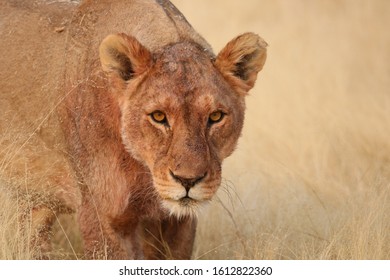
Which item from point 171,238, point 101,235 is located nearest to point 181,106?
point 101,235

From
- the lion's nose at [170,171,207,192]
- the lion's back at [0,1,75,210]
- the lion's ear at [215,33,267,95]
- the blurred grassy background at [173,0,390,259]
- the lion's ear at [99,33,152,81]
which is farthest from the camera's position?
the blurred grassy background at [173,0,390,259]

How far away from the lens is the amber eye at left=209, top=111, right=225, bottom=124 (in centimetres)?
646

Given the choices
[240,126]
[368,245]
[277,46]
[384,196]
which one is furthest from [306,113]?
[240,126]

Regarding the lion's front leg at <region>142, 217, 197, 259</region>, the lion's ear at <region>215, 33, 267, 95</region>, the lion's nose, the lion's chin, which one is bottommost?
the lion's front leg at <region>142, 217, 197, 259</region>

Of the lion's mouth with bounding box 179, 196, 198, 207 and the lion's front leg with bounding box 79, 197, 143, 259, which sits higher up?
the lion's mouth with bounding box 179, 196, 198, 207

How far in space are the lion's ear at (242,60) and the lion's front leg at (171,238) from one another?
1.16m

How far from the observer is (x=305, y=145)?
11391mm

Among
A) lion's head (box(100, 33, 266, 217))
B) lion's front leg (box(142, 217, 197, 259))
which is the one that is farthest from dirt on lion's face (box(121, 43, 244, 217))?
lion's front leg (box(142, 217, 197, 259))

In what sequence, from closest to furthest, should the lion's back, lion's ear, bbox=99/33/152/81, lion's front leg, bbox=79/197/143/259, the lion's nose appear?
the lion's nose → lion's ear, bbox=99/33/152/81 → lion's front leg, bbox=79/197/143/259 → the lion's back

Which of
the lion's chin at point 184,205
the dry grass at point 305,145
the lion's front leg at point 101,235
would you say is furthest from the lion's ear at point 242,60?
the lion's front leg at point 101,235

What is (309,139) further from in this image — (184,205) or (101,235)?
(184,205)

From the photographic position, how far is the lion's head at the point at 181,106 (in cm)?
629

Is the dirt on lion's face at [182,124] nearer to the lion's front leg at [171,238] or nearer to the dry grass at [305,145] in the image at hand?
the dry grass at [305,145]

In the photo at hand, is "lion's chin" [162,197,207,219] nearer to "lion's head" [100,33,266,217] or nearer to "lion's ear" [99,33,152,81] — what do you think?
"lion's head" [100,33,266,217]
